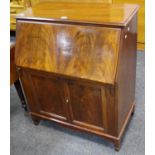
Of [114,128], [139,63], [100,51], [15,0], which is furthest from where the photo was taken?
[15,0]

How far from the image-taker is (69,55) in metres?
1.25

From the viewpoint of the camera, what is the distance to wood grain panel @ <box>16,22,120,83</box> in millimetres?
1138

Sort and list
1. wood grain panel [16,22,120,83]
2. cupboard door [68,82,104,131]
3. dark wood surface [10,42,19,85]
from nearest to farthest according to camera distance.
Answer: wood grain panel [16,22,120,83], cupboard door [68,82,104,131], dark wood surface [10,42,19,85]

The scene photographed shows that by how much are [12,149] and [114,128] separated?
80 centimetres

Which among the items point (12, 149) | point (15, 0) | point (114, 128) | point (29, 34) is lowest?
point (12, 149)

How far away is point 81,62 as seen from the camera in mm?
1209

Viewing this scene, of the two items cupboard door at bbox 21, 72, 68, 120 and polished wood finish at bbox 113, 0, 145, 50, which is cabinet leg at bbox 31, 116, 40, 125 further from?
polished wood finish at bbox 113, 0, 145, 50

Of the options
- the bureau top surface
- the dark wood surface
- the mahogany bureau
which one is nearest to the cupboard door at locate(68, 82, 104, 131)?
the mahogany bureau

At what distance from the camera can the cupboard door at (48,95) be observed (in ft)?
4.61

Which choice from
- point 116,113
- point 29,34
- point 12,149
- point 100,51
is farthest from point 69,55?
point 12,149

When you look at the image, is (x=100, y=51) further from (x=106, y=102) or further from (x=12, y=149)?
(x=12, y=149)

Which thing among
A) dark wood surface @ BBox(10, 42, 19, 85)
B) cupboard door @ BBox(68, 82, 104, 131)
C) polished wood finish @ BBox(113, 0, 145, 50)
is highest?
polished wood finish @ BBox(113, 0, 145, 50)

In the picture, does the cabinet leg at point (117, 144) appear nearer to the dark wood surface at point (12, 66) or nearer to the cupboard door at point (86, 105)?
the cupboard door at point (86, 105)

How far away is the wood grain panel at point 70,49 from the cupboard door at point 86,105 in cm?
12
